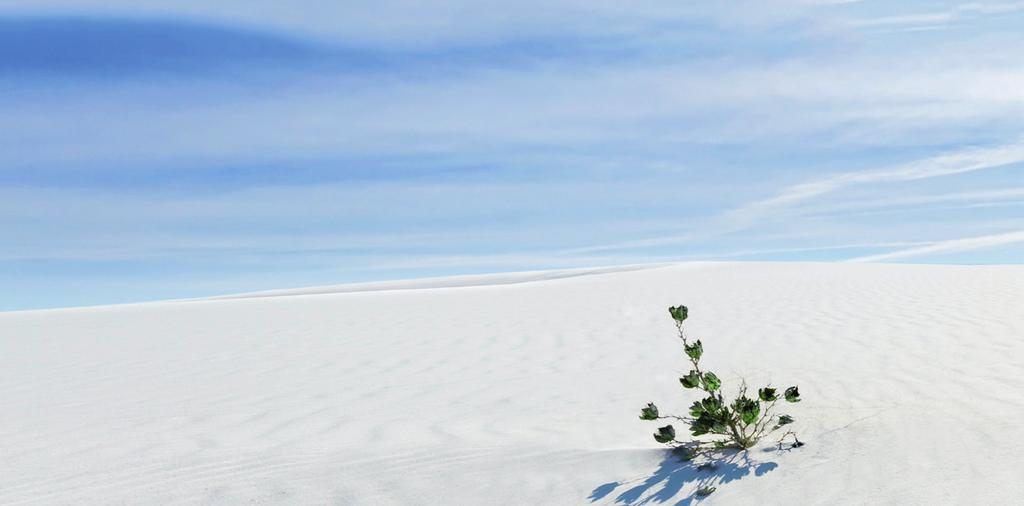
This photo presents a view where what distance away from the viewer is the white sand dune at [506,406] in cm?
370

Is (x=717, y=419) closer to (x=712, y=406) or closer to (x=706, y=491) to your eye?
(x=712, y=406)

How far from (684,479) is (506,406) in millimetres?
2258

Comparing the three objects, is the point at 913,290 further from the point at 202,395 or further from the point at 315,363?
the point at 202,395

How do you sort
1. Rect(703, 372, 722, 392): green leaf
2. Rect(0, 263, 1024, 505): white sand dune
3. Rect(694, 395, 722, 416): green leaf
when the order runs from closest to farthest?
1. Rect(0, 263, 1024, 505): white sand dune
2. Rect(694, 395, 722, 416): green leaf
3. Rect(703, 372, 722, 392): green leaf

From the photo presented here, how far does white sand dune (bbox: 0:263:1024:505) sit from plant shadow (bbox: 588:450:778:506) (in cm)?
1

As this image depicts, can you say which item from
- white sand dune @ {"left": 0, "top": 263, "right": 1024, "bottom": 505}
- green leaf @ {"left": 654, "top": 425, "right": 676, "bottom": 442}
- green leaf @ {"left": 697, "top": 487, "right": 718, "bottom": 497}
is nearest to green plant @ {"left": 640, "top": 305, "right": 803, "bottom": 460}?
green leaf @ {"left": 654, "top": 425, "right": 676, "bottom": 442}

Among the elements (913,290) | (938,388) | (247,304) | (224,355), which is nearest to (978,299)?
(913,290)

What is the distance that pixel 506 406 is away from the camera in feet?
18.8

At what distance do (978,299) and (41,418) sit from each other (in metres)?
11.4

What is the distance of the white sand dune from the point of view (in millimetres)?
3697

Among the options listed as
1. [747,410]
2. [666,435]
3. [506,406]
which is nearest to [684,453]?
[666,435]

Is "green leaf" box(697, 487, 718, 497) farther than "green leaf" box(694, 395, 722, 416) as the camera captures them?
No

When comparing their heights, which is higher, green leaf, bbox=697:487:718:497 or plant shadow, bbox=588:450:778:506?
plant shadow, bbox=588:450:778:506

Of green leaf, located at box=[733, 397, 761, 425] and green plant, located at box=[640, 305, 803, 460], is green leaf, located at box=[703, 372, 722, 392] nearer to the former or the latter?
green plant, located at box=[640, 305, 803, 460]
